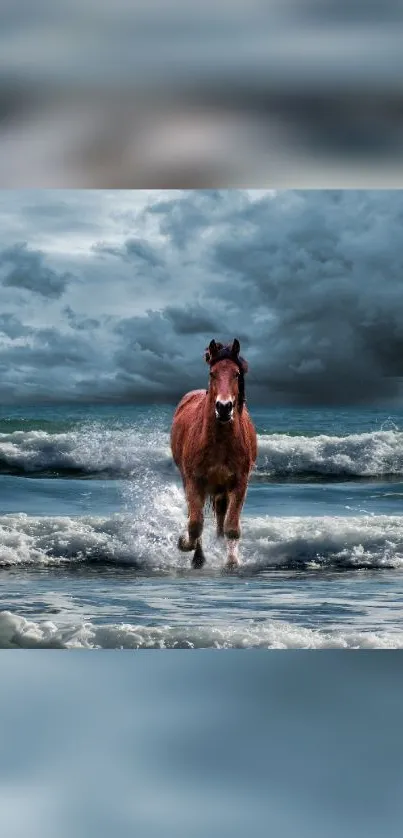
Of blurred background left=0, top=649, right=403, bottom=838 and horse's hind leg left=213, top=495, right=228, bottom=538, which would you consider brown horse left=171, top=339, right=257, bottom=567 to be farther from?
blurred background left=0, top=649, right=403, bottom=838

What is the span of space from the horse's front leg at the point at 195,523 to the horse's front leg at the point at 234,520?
8 cm

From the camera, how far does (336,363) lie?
3404 mm

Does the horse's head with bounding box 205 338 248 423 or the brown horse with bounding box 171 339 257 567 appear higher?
the horse's head with bounding box 205 338 248 423

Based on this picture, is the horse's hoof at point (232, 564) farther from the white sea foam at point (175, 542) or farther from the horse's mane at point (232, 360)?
the horse's mane at point (232, 360)

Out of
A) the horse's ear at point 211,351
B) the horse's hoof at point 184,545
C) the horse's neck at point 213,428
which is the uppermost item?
the horse's ear at point 211,351

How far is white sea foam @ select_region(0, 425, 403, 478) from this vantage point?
3.36 meters

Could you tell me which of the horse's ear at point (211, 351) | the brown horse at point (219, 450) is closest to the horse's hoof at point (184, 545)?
the brown horse at point (219, 450)

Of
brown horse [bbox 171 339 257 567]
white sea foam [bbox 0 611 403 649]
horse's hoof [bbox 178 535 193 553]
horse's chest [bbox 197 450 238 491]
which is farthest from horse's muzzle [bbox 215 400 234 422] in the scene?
white sea foam [bbox 0 611 403 649]

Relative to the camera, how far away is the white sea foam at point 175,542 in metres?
3.30

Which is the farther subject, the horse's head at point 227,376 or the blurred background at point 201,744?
the horse's head at point 227,376

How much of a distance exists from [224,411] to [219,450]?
12cm
